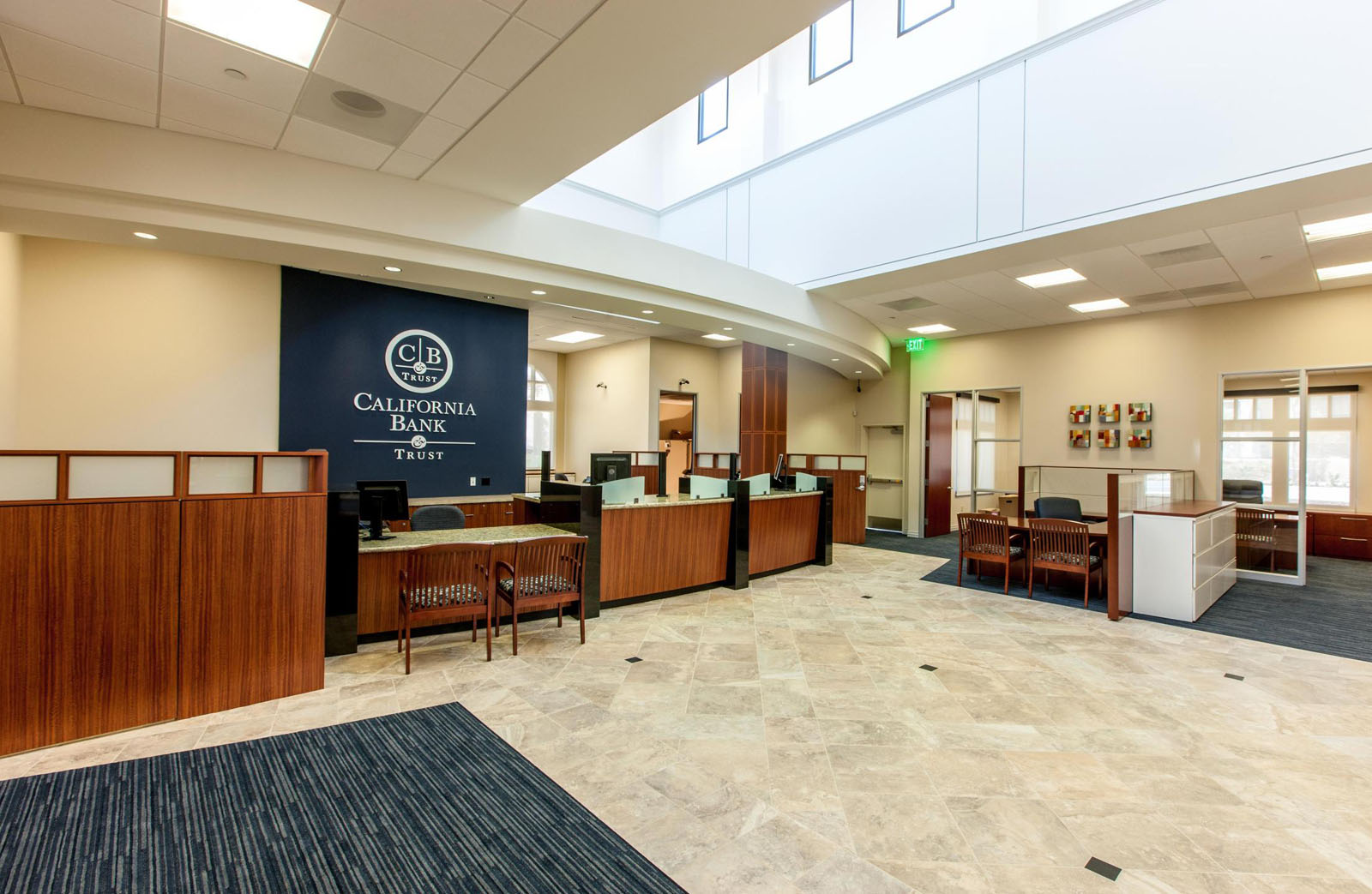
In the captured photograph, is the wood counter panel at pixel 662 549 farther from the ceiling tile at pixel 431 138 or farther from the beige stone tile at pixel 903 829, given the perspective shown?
the beige stone tile at pixel 903 829

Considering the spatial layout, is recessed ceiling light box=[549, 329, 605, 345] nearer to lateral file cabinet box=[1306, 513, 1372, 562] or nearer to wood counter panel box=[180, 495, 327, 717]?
wood counter panel box=[180, 495, 327, 717]

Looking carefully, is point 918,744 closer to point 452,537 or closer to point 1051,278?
point 452,537

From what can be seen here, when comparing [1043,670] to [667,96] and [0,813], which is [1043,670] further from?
[0,813]

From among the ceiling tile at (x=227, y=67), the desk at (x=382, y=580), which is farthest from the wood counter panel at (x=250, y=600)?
the ceiling tile at (x=227, y=67)

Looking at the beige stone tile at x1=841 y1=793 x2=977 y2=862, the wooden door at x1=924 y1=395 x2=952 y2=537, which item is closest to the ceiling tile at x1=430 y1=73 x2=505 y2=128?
the beige stone tile at x1=841 y1=793 x2=977 y2=862

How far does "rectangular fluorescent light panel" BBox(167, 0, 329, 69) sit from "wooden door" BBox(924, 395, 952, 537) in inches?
415

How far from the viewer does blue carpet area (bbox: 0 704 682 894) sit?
6.84 ft

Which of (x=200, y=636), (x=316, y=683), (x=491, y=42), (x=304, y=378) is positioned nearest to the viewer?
(x=491, y=42)

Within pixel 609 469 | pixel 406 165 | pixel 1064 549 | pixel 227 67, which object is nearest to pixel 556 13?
pixel 227 67

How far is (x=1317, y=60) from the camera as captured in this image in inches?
169

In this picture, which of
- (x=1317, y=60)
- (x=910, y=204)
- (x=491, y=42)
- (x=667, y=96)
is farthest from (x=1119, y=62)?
(x=491, y=42)

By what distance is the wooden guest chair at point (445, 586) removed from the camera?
406 centimetres

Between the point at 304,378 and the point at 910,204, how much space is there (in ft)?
23.7

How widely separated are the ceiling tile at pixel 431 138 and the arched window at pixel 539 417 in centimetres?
895
